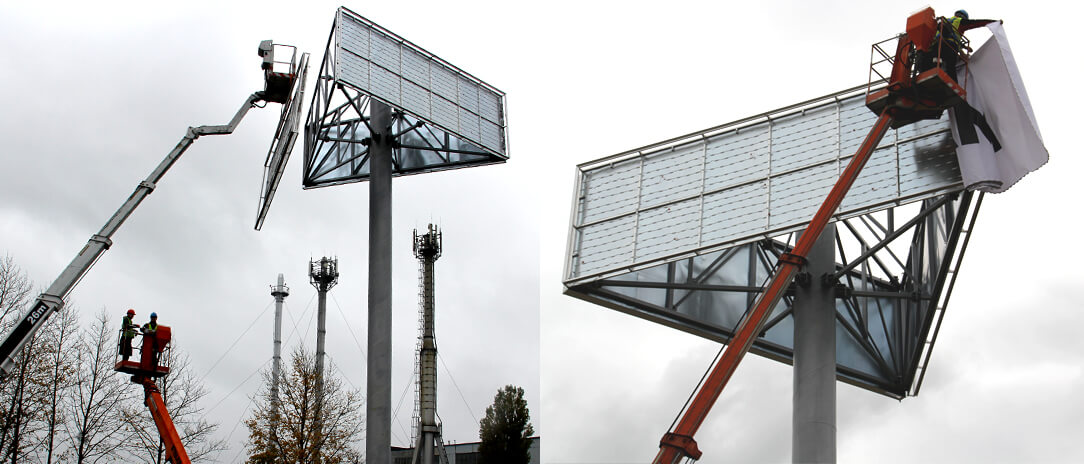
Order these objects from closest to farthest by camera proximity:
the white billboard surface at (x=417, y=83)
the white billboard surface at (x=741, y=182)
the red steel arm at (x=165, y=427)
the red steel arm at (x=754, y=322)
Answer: the red steel arm at (x=754, y=322), the red steel arm at (x=165, y=427), the white billboard surface at (x=741, y=182), the white billboard surface at (x=417, y=83)

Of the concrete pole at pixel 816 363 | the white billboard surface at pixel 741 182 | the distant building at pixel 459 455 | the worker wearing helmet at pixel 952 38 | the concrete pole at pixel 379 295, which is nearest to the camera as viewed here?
the worker wearing helmet at pixel 952 38

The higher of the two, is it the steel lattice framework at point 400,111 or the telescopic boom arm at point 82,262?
the steel lattice framework at point 400,111

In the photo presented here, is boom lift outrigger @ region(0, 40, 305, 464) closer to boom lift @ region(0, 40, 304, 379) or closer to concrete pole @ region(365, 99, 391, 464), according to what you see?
boom lift @ region(0, 40, 304, 379)

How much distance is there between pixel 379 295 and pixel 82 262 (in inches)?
535

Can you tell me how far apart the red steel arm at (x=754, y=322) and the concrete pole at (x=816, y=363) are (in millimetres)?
2969

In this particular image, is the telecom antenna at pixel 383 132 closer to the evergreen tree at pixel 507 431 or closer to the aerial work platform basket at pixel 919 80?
the aerial work platform basket at pixel 919 80

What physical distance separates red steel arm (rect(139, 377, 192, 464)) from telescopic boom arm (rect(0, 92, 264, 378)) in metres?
2.63

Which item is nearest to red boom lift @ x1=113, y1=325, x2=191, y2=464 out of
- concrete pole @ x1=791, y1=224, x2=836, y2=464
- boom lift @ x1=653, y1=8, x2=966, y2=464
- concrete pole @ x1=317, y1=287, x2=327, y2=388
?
boom lift @ x1=653, y1=8, x2=966, y2=464

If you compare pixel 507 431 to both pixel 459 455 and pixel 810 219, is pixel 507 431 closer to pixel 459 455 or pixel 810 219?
pixel 459 455

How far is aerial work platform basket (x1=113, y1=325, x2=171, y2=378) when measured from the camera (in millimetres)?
24688

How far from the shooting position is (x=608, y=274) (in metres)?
29.8

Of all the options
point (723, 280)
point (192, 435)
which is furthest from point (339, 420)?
point (723, 280)

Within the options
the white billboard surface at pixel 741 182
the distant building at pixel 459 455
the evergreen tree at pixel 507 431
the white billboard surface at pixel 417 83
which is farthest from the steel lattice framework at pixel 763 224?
the distant building at pixel 459 455

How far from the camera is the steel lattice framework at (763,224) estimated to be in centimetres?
2734
